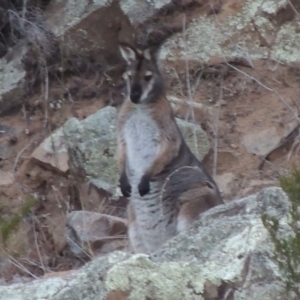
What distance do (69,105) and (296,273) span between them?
204 inches

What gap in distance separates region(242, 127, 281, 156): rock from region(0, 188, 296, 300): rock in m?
3.52

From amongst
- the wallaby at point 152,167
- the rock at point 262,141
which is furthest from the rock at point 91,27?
the wallaby at point 152,167

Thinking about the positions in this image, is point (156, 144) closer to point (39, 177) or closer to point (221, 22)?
point (39, 177)

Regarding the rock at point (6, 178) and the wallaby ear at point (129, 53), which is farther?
the rock at point (6, 178)

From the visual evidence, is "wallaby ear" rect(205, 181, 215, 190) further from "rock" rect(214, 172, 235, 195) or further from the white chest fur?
"rock" rect(214, 172, 235, 195)

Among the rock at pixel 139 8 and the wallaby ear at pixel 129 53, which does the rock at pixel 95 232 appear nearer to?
the wallaby ear at pixel 129 53

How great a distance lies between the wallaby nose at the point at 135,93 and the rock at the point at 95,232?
3.81 ft

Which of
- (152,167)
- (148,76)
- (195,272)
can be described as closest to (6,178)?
(152,167)

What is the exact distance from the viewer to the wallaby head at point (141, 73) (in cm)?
562

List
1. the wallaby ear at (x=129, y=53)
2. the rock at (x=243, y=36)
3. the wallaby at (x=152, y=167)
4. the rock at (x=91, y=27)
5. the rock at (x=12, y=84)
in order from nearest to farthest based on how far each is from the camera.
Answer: the wallaby at (x=152, y=167), the wallaby ear at (x=129, y=53), the rock at (x=243, y=36), the rock at (x=12, y=84), the rock at (x=91, y=27)

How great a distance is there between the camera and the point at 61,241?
668cm

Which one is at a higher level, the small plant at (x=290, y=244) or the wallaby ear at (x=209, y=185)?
the small plant at (x=290, y=244)

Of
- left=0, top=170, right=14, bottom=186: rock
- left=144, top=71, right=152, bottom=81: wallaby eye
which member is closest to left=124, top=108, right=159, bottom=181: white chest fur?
left=144, top=71, right=152, bottom=81: wallaby eye

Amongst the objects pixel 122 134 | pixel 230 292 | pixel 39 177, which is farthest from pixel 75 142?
pixel 230 292
